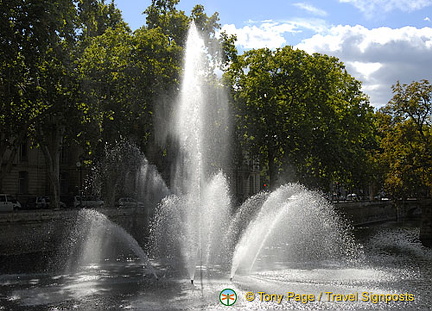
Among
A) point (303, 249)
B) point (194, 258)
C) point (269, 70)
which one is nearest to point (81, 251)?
point (194, 258)

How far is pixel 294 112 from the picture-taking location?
42.1 metres

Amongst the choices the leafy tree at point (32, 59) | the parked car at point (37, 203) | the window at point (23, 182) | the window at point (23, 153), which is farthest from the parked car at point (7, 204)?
the leafy tree at point (32, 59)

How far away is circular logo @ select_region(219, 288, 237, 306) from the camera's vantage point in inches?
570

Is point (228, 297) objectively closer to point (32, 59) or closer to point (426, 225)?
point (32, 59)

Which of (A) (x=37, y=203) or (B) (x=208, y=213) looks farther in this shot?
(A) (x=37, y=203)

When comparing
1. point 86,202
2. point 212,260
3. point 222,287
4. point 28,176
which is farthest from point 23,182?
point 222,287

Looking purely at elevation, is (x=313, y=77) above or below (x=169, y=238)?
above

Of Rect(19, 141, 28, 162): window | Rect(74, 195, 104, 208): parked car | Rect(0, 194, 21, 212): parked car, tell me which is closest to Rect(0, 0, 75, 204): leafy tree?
Rect(0, 194, 21, 212): parked car

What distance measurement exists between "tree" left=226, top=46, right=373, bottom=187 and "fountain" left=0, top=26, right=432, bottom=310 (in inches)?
151

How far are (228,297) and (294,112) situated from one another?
28699mm

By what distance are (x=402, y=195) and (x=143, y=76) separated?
17.9 meters

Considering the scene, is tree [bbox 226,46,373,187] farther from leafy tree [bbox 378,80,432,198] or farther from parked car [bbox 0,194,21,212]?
parked car [bbox 0,194,21,212]

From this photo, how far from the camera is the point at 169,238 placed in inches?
1141

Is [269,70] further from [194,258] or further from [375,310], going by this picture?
[375,310]
